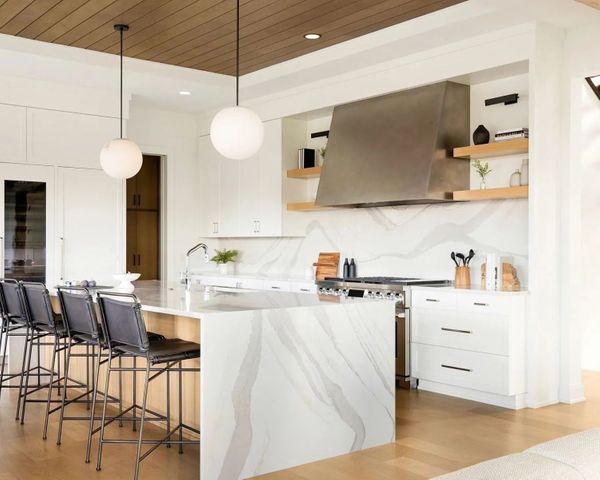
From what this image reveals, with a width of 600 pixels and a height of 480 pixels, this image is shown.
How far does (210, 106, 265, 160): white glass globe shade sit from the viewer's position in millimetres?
4078

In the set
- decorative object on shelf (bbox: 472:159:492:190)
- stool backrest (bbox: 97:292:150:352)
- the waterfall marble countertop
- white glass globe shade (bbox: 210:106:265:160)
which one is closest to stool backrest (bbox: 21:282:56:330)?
the waterfall marble countertop

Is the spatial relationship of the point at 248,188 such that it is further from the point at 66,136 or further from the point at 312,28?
the point at 312,28

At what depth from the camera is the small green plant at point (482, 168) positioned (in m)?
5.39

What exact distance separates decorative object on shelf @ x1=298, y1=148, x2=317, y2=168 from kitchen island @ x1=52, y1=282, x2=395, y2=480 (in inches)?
121

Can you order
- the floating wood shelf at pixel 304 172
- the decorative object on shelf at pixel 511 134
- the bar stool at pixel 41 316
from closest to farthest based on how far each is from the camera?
the bar stool at pixel 41 316 < the decorative object on shelf at pixel 511 134 < the floating wood shelf at pixel 304 172

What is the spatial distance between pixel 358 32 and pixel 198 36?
4.00ft

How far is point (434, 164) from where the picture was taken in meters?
5.41

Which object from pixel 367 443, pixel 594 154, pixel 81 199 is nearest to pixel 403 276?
pixel 594 154

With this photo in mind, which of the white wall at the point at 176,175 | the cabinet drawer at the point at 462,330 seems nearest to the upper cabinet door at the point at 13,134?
the white wall at the point at 176,175

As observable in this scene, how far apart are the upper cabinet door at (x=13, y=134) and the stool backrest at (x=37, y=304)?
225cm

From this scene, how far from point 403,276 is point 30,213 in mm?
3406

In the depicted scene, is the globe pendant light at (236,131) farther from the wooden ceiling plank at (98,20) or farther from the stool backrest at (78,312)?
the stool backrest at (78,312)

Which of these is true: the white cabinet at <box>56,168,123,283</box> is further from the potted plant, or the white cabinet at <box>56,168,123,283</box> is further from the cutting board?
the cutting board

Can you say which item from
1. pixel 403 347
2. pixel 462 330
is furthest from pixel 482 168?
pixel 403 347
